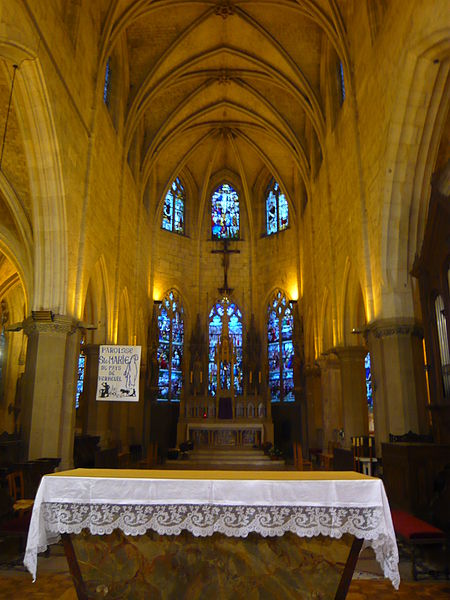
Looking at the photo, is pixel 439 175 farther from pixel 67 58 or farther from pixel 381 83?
pixel 67 58

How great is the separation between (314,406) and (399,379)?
9491 mm

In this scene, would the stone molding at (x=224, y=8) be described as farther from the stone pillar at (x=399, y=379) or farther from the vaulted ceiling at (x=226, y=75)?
the stone pillar at (x=399, y=379)

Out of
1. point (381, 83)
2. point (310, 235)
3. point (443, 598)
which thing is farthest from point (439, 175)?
point (310, 235)

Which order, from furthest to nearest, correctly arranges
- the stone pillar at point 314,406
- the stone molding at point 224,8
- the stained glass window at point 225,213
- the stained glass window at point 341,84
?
the stained glass window at point 225,213, the stone pillar at point 314,406, the stone molding at point 224,8, the stained glass window at point 341,84

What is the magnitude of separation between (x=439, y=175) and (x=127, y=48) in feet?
41.6

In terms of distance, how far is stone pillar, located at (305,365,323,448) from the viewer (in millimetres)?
20328

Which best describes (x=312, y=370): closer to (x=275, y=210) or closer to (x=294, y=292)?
(x=294, y=292)

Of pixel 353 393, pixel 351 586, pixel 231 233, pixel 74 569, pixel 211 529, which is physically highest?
pixel 231 233

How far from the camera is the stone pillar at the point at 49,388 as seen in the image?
11.3 meters

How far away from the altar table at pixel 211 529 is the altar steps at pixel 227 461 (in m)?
11.6

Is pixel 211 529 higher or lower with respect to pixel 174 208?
lower

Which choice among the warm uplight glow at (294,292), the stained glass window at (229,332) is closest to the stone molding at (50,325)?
the stained glass window at (229,332)

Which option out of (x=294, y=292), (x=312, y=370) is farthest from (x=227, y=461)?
(x=294, y=292)

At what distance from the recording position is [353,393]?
15.5 m
